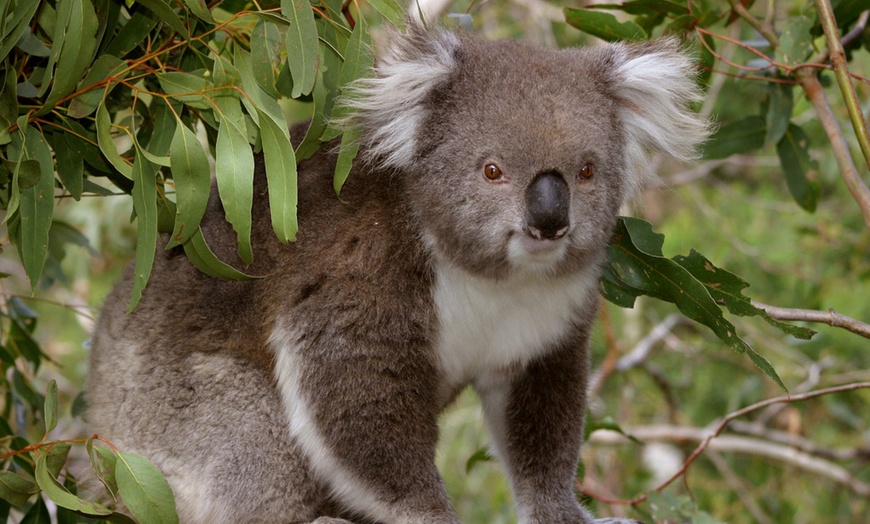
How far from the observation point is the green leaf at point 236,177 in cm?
234

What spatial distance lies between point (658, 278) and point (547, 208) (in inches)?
21.6

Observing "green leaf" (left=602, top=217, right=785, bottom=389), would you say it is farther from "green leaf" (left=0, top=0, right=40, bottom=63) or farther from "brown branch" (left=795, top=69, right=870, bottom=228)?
"green leaf" (left=0, top=0, right=40, bottom=63)

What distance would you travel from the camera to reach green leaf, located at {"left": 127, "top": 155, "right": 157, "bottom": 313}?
235 cm

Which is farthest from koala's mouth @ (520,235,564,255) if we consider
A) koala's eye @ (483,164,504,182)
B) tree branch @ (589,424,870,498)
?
tree branch @ (589,424,870,498)

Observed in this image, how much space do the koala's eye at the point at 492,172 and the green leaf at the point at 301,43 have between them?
0.49 meters

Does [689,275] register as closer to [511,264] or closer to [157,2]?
[511,264]

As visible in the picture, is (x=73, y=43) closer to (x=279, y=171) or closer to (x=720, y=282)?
(x=279, y=171)

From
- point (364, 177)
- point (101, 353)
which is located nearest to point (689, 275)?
point (364, 177)

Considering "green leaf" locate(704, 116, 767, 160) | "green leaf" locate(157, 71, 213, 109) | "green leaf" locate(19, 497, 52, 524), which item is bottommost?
"green leaf" locate(19, 497, 52, 524)

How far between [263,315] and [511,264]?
0.74 m

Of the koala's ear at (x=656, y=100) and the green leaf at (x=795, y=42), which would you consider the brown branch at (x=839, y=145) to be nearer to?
the green leaf at (x=795, y=42)

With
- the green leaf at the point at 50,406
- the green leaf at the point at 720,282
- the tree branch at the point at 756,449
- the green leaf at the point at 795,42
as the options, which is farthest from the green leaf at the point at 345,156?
the tree branch at the point at 756,449

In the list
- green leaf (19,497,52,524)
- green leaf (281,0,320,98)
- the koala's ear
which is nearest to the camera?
green leaf (281,0,320,98)

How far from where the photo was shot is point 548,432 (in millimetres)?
3008
